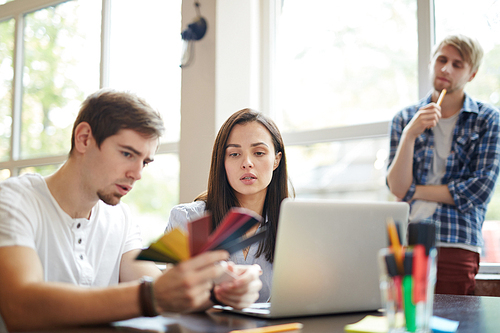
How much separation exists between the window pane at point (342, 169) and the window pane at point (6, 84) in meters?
2.97

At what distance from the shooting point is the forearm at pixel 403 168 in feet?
6.87

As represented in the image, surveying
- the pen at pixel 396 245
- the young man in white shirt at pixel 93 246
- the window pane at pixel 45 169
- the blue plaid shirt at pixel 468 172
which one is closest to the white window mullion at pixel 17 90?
the window pane at pixel 45 169

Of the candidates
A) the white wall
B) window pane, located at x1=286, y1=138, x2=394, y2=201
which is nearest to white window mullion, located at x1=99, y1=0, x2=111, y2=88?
the white wall

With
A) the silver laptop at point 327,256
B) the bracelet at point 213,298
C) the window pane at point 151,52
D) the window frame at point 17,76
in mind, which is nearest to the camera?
the silver laptop at point 327,256

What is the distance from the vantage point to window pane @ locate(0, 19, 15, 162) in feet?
14.6

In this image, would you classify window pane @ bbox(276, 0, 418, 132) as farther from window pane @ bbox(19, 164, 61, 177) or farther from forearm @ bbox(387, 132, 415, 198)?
window pane @ bbox(19, 164, 61, 177)

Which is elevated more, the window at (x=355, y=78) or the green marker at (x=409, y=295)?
the window at (x=355, y=78)

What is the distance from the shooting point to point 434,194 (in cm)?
→ 205

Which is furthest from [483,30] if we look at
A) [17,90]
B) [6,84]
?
[6,84]

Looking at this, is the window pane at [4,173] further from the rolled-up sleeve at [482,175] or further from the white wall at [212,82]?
the rolled-up sleeve at [482,175]

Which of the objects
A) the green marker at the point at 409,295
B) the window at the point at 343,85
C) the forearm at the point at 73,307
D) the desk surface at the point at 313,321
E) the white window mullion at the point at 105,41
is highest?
the white window mullion at the point at 105,41

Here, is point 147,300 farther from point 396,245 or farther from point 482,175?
point 482,175

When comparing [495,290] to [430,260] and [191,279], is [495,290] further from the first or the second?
[191,279]

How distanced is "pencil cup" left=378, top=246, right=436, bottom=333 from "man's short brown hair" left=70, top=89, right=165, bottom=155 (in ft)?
2.38
